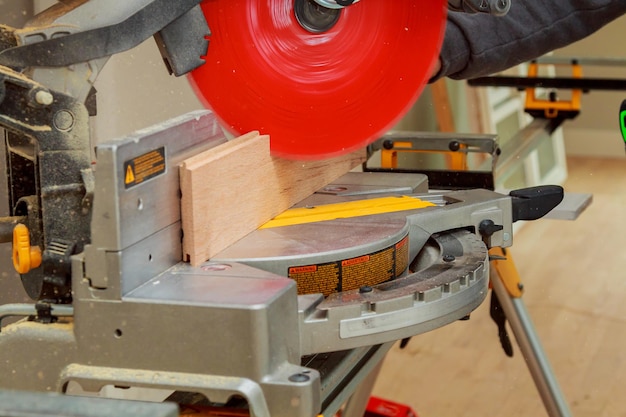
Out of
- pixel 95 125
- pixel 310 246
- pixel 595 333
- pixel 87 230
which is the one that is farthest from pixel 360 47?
pixel 595 333

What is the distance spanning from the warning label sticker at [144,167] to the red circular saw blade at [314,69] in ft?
0.74

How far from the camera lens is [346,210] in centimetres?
134

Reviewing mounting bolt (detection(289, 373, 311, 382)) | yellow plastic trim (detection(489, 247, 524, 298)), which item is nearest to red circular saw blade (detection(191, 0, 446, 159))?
mounting bolt (detection(289, 373, 311, 382))

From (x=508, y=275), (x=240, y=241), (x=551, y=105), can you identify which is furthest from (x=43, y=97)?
(x=551, y=105)

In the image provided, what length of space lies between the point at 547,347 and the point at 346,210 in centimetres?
224

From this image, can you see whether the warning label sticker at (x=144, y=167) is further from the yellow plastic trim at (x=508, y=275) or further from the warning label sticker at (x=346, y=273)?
the yellow plastic trim at (x=508, y=275)

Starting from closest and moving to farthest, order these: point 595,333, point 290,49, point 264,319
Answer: point 264,319 < point 290,49 < point 595,333

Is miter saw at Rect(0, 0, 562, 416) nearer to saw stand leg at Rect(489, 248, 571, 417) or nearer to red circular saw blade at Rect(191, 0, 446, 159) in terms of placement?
red circular saw blade at Rect(191, 0, 446, 159)

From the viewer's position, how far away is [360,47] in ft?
4.26

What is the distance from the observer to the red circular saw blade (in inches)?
49.6

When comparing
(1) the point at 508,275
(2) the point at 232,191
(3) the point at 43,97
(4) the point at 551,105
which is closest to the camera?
(3) the point at 43,97

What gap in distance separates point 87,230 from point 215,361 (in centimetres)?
28

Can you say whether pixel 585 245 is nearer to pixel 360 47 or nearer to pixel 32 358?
pixel 360 47

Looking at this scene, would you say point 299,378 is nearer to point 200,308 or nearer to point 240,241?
point 200,308
